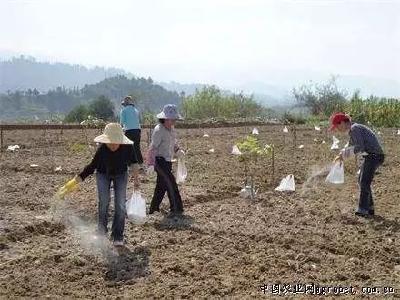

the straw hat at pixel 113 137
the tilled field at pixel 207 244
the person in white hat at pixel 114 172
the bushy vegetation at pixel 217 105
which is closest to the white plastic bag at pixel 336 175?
the tilled field at pixel 207 244

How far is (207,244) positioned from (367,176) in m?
2.54

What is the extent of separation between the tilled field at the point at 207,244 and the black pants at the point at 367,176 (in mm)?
205

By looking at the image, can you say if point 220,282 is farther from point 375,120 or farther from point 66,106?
point 66,106

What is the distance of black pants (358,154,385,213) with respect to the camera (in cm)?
704

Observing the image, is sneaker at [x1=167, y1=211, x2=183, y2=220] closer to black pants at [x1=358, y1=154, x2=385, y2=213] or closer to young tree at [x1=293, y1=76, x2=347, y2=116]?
black pants at [x1=358, y1=154, x2=385, y2=213]

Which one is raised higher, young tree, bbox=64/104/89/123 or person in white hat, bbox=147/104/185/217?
person in white hat, bbox=147/104/185/217

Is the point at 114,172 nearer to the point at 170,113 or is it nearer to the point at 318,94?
the point at 170,113

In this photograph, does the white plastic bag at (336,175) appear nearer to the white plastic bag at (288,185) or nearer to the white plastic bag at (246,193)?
the white plastic bag at (288,185)

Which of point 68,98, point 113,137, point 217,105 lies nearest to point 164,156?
point 113,137

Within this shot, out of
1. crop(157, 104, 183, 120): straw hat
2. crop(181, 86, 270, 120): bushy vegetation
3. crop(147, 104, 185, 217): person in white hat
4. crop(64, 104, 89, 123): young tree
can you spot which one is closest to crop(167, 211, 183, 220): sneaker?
crop(147, 104, 185, 217): person in white hat

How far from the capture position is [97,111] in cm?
4209

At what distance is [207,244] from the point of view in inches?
231

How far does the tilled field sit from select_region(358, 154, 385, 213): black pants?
21 centimetres

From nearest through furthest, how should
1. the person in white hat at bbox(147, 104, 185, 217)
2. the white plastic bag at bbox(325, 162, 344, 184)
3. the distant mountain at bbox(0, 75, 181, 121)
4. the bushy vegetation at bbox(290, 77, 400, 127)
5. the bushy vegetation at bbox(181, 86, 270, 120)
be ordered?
the person in white hat at bbox(147, 104, 185, 217) → the white plastic bag at bbox(325, 162, 344, 184) → the bushy vegetation at bbox(290, 77, 400, 127) → the bushy vegetation at bbox(181, 86, 270, 120) → the distant mountain at bbox(0, 75, 181, 121)
